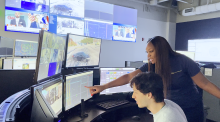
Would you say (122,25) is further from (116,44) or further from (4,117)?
(4,117)

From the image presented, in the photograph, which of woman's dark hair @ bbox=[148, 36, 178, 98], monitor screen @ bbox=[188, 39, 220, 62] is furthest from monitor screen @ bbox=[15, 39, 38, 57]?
monitor screen @ bbox=[188, 39, 220, 62]

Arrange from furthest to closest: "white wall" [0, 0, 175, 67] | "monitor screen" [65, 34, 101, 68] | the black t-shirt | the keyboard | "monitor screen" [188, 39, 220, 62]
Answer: "monitor screen" [188, 39, 220, 62] → "white wall" [0, 0, 175, 67] → the keyboard → "monitor screen" [65, 34, 101, 68] → the black t-shirt

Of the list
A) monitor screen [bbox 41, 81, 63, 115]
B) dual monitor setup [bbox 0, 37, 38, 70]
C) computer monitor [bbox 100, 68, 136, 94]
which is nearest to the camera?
monitor screen [bbox 41, 81, 63, 115]

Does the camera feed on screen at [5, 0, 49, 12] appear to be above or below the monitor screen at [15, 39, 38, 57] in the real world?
above

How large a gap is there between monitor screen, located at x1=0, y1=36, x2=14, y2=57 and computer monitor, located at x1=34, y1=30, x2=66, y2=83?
1.93 meters

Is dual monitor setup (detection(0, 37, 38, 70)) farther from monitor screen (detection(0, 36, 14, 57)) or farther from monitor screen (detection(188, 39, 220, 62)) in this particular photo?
monitor screen (detection(188, 39, 220, 62))

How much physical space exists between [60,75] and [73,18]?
294 centimetres

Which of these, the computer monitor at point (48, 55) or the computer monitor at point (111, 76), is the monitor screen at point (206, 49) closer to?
the computer monitor at point (111, 76)

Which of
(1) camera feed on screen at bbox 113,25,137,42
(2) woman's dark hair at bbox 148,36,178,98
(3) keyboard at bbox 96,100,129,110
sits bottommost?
(3) keyboard at bbox 96,100,129,110

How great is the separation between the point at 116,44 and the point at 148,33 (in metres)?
1.30

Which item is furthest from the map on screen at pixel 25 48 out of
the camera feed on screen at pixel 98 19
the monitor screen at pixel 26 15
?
the camera feed on screen at pixel 98 19

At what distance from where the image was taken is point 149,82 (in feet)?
3.20

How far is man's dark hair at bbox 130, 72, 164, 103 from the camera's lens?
0.97m

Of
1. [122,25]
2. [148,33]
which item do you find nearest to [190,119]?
[122,25]
